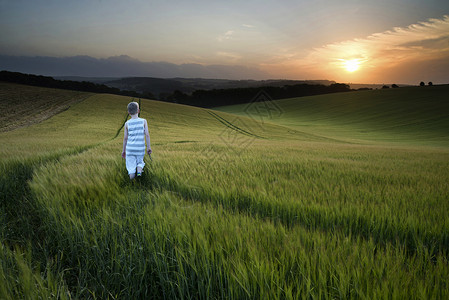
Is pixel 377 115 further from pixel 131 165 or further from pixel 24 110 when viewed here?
pixel 24 110

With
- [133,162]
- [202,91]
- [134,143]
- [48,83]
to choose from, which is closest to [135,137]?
[134,143]

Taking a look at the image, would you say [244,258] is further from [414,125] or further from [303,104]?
[303,104]

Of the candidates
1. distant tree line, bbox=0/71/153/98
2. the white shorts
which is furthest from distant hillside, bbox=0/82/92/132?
distant tree line, bbox=0/71/153/98

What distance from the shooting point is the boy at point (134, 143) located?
364 centimetres

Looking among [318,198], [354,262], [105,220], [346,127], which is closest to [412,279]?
[354,262]

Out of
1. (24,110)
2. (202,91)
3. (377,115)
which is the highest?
(202,91)

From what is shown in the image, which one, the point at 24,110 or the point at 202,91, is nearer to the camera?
the point at 24,110

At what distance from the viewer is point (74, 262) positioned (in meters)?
→ 1.75

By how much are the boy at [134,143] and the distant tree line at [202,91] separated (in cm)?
6654

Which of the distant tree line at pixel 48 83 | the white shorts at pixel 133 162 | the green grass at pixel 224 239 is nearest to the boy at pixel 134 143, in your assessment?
the white shorts at pixel 133 162

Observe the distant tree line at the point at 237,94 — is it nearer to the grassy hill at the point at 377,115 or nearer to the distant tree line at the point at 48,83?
the distant tree line at the point at 48,83

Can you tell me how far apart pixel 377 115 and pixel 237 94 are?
55.6 meters

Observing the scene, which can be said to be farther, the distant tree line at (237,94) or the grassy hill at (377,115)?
the distant tree line at (237,94)

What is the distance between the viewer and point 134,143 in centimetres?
369
